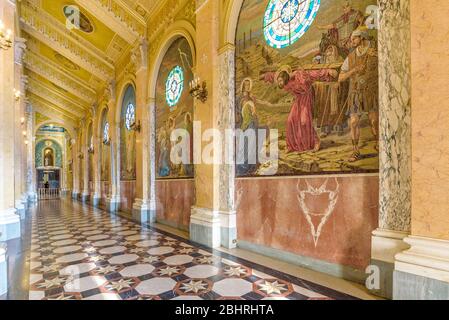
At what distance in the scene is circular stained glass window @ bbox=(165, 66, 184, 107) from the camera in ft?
23.0

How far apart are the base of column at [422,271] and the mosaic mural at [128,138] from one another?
9043mm

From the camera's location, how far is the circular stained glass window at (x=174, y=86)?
702cm

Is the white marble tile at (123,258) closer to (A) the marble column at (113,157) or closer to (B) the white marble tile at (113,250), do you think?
(B) the white marble tile at (113,250)

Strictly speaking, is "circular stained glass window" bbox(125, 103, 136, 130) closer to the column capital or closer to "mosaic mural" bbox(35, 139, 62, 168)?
the column capital

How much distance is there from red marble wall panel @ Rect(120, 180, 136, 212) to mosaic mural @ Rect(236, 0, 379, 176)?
6.36 meters

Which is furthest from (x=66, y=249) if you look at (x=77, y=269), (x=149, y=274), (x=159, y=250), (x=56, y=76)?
(x=56, y=76)

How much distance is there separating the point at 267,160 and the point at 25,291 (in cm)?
391

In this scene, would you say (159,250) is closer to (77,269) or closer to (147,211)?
(77,269)

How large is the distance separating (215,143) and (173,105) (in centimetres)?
281

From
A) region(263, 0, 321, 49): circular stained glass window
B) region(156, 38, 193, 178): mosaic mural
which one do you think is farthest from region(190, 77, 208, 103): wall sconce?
region(263, 0, 321, 49): circular stained glass window

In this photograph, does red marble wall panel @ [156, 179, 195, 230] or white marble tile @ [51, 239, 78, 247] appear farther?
red marble wall panel @ [156, 179, 195, 230]

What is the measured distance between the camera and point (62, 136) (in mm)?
27406
